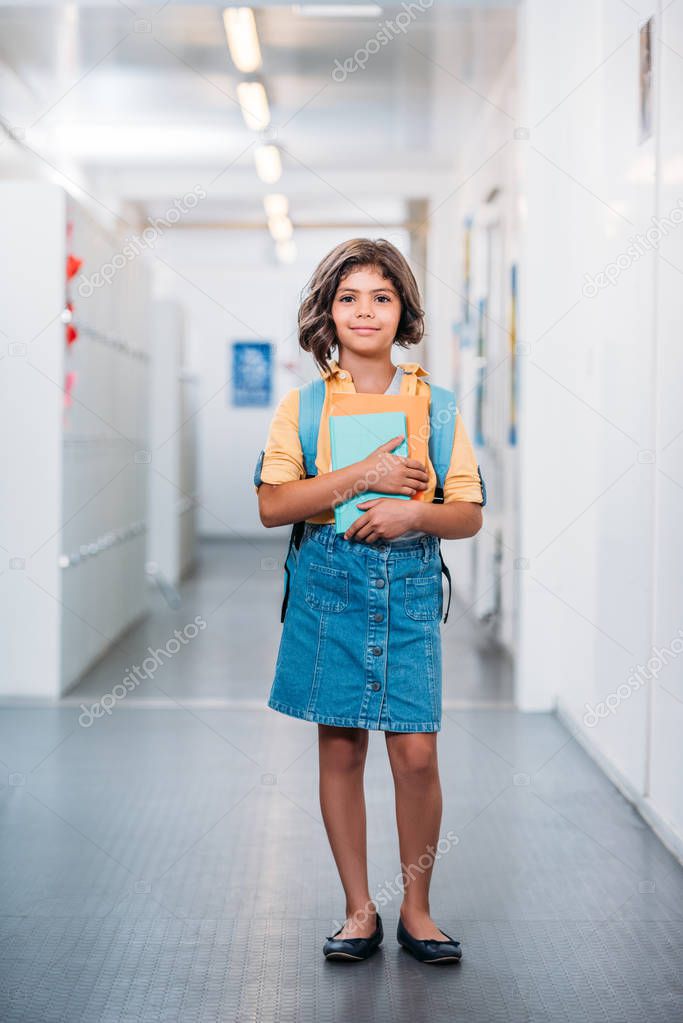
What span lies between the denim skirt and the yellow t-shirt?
88 mm

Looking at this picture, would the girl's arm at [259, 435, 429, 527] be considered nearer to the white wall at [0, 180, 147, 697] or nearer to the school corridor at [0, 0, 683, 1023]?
the school corridor at [0, 0, 683, 1023]

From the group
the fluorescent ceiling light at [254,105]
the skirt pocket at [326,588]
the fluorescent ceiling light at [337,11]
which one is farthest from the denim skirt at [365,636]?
the fluorescent ceiling light at [254,105]

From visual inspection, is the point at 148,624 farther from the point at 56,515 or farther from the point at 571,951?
the point at 571,951

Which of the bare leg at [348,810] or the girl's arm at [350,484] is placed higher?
the girl's arm at [350,484]

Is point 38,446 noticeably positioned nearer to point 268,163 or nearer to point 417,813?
point 417,813

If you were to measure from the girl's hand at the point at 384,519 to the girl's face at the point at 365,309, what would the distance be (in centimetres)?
28

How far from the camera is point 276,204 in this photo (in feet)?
31.0

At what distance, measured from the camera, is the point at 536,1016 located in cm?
201

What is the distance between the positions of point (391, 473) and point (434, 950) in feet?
2.76

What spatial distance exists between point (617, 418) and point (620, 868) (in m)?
1.35

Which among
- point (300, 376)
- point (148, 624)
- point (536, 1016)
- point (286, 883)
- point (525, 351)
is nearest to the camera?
point (536, 1016)

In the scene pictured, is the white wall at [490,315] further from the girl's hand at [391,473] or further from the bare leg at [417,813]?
the girl's hand at [391,473]

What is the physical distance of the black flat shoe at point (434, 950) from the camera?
2209 millimetres

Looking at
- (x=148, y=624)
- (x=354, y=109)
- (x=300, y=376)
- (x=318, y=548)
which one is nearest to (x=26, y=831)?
(x=318, y=548)
